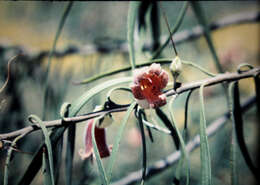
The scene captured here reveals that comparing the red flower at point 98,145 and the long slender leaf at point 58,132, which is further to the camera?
the red flower at point 98,145

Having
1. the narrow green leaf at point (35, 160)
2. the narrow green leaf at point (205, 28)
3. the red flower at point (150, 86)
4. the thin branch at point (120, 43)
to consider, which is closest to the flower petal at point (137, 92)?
the red flower at point (150, 86)

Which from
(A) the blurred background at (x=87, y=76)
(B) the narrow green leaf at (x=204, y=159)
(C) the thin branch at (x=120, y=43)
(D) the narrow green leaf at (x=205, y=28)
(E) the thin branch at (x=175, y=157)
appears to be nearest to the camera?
(B) the narrow green leaf at (x=204, y=159)

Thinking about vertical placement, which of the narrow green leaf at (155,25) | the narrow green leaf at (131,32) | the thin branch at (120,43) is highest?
the thin branch at (120,43)

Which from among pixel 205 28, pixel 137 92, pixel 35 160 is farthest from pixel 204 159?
pixel 205 28

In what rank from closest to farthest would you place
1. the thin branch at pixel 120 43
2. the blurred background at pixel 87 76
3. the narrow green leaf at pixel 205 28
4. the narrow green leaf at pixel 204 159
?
the narrow green leaf at pixel 204 159, the narrow green leaf at pixel 205 28, the blurred background at pixel 87 76, the thin branch at pixel 120 43

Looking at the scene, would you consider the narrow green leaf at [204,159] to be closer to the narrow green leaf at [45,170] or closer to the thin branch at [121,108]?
the thin branch at [121,108]

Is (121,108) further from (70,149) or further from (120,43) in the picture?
(120,43)

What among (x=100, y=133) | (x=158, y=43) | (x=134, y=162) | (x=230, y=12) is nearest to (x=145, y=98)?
(x=100, y=133)
